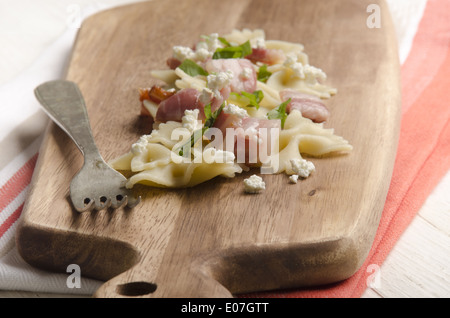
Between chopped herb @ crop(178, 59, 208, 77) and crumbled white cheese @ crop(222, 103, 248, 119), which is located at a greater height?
crumbled white cheese @ crop(222, 103, 248, 119)

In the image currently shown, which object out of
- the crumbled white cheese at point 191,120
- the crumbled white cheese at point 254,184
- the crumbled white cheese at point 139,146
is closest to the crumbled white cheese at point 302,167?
the crumbled white cheese at point 254,184

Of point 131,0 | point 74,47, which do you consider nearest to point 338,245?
point 74,47

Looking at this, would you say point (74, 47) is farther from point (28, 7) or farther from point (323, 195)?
point (323, 195)

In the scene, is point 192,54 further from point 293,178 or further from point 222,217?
point 222,217

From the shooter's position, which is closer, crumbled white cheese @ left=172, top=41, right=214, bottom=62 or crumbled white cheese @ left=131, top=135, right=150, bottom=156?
crumbled white cheese @ left=131, top=135, right=150, bottom=156

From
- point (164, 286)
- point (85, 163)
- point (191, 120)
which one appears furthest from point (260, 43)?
point (164, 286)

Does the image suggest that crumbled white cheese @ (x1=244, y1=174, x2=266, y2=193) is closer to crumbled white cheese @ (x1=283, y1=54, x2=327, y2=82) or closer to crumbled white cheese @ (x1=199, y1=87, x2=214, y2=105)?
crumbled white cheese @ (x1=199, y1=87, x2=214, y2=105)

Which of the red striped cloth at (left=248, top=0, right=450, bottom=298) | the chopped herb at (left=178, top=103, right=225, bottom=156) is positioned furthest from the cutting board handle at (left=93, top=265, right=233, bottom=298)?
the chopped herb at (left=178, top=103, right=225, bottom=156)
